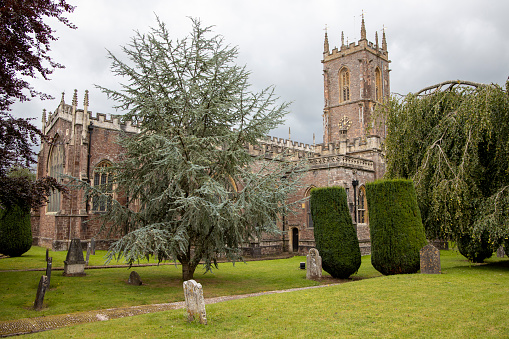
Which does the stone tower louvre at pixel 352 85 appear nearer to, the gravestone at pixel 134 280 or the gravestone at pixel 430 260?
the gravestone at pixel 430 260

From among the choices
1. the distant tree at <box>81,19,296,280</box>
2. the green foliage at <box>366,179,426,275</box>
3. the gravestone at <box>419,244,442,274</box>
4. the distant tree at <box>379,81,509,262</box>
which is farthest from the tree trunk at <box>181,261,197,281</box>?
the distant tree at <box>379,81,509,262</box>

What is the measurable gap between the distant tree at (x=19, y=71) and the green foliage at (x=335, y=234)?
878cm

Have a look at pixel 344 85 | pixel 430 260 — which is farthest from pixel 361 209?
pixel 344 85

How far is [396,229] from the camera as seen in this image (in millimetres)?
12914

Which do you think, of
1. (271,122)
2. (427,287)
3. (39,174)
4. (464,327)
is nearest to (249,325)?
(464,327)

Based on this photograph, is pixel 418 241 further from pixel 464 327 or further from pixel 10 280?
pixel 10 280

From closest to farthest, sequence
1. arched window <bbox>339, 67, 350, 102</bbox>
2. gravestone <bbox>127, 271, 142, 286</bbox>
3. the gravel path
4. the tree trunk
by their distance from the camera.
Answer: the gravel path < gravestone <bbox>127, 271, 142, 286</bbox> < the tree trunk < arched window <bbox>339, 67, 350, 102</bbox>

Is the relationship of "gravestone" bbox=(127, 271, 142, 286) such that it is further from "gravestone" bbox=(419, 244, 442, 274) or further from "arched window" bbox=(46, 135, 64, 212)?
"arched window" bbox=(46, 135, 64, 212)

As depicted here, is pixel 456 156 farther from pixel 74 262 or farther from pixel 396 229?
pixel 74 262

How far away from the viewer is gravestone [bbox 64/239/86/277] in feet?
43.0

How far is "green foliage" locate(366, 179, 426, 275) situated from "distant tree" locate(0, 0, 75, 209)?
33.4 ft

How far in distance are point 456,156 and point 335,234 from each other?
498 cm

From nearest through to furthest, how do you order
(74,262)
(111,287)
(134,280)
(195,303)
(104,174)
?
1. (195,303)
2. (111,287)
3. (134,280)
4. (74,262)
5. (104,174)

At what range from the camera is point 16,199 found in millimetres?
10672
